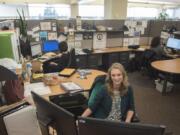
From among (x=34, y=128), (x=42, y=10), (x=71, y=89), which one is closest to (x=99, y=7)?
(x=42, y=10)

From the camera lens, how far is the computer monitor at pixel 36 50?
4.03m

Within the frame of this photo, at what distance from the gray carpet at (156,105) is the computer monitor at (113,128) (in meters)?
2.12

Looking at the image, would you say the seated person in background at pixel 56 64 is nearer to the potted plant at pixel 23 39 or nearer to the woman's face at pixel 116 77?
the potted plant at pixel 23 39

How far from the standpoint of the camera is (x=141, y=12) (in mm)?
11328

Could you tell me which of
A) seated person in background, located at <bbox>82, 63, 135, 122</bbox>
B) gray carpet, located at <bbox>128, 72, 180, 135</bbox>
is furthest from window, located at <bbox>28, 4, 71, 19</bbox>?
seated person in background, located at <bbox>82, 63, 135, 122</bbox>

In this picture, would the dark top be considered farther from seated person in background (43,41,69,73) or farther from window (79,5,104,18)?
window (79,5,104,18)

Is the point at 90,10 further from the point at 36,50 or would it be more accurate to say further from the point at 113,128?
the point at 113,128

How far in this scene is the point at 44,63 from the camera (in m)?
3.57

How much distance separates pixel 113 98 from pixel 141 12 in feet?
34.7

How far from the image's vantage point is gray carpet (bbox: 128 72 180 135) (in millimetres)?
2857

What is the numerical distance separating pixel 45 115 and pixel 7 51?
52.1 inches

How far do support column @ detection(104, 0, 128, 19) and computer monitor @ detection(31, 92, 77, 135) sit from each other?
4.90 metres

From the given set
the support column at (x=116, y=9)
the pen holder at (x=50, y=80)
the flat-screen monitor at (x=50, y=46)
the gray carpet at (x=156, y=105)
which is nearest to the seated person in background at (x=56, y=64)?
the flat-screen monitor at (x=50, y=46)

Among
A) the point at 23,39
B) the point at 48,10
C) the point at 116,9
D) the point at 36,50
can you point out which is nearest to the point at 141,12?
the point at 48,10
